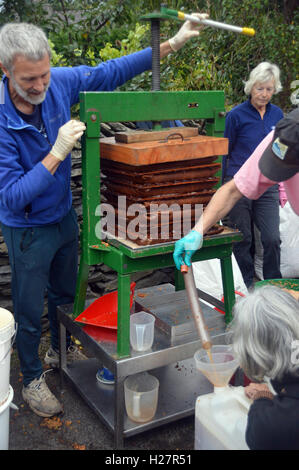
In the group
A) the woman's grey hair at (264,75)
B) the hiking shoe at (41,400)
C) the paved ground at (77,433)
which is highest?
the woman's grey hair at (264,75)

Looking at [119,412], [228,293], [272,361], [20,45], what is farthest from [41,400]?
[20,45]

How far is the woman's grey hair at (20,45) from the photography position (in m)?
2.10

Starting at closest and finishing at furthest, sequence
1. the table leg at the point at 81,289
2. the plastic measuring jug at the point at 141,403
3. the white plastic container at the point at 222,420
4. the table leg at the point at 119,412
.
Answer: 1. the white plastic container at the point at 222,420
2. the table leg at the point at 119,412
3. the plastic measuring jug at the point at 141,403
4. the table leg at the point at 81,289

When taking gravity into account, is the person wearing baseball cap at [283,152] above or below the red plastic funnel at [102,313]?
above

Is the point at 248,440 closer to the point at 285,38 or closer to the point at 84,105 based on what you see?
the point at 84,105

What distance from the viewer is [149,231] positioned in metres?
2.25

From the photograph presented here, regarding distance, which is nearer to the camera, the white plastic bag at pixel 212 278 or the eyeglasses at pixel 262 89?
the white plastic bag at pixel 212 278

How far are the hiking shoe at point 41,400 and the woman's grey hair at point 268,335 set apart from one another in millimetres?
1255

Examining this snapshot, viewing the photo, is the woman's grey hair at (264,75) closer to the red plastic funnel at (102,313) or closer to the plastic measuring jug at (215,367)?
the red plastic funnel at (102,313)

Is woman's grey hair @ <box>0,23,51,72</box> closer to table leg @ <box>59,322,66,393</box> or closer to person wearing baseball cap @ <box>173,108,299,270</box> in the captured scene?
person wearing baseball cap @ <box>173,108,299,270</box>

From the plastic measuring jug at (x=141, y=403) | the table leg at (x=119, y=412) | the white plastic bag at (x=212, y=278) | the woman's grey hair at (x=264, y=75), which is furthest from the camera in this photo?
the woman's grey hair at (x=264, y=75)

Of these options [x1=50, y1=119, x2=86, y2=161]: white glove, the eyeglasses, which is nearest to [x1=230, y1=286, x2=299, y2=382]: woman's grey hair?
[x1=50, y1=119, x2=86, y2=161]: white glove

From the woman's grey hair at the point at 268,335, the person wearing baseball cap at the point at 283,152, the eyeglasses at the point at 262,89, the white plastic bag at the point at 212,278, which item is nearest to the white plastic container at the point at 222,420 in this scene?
the woman's grey hair at the point at 268,335
